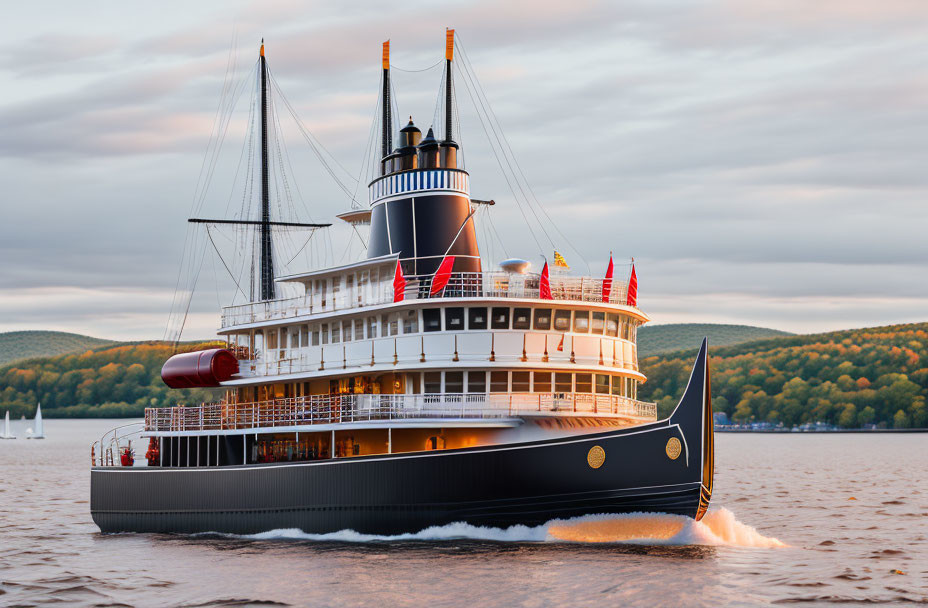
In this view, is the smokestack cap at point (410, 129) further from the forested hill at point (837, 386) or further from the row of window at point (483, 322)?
the forested hill at point (837, 386)

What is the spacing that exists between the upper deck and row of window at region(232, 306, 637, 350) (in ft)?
1.59

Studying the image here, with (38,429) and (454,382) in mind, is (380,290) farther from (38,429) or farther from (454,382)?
(38,429)

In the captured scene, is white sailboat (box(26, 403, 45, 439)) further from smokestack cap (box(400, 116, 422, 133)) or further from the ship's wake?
the ship's wake

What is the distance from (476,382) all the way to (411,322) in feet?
10.1

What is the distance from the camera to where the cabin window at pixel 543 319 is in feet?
117

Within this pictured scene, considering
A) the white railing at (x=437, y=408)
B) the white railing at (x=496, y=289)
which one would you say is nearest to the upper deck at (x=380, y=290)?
the white railing at (x=496, y=289)

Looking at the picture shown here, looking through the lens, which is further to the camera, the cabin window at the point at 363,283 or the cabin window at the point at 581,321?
the cabin window at the point at 363,283

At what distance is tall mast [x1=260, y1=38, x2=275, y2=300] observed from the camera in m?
48.1

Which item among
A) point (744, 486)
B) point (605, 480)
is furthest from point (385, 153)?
point (744, 486)

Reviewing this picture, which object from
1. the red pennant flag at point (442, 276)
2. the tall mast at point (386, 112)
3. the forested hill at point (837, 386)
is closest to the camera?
the red pennant flag at point (442, 276)

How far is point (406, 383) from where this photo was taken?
3638cm

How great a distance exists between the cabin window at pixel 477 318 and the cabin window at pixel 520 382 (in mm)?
1892

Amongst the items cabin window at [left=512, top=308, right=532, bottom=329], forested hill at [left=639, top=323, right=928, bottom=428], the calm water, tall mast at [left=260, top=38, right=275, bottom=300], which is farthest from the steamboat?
forested hill at [left=639, top=323, right=928, bottom=428]

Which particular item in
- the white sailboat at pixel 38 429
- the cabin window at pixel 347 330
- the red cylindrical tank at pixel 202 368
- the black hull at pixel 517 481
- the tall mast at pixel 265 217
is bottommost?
the white sailboat at pixel 38 429
